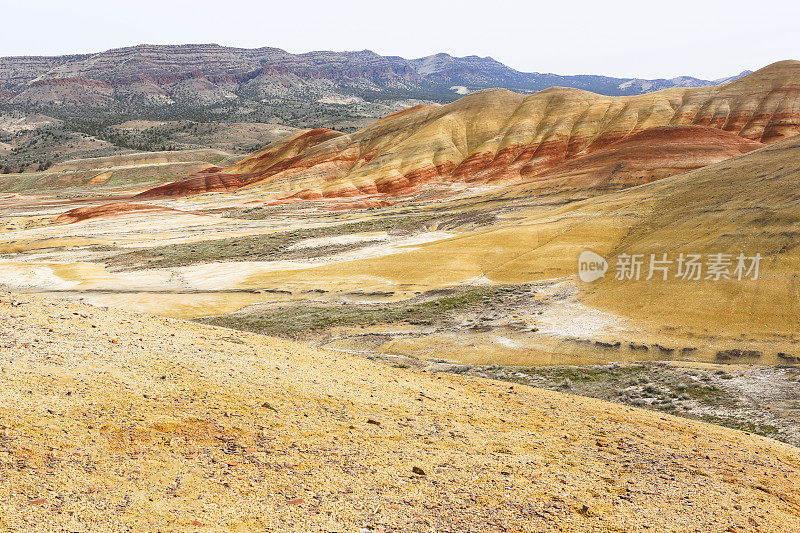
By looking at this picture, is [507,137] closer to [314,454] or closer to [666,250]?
[666,250]

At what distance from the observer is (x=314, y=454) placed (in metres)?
8.84

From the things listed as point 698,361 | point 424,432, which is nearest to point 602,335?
point 698,361

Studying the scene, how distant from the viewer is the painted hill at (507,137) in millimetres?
80562

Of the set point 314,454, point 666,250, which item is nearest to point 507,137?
point 666,250

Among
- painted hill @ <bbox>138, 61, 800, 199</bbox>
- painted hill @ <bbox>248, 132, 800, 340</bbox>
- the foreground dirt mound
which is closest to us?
the foreground dirt mound

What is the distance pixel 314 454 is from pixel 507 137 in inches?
3719

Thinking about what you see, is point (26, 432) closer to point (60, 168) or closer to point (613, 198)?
point (613, 198)

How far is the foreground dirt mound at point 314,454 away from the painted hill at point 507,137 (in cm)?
5901

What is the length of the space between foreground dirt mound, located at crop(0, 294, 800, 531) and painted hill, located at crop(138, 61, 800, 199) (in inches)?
2323

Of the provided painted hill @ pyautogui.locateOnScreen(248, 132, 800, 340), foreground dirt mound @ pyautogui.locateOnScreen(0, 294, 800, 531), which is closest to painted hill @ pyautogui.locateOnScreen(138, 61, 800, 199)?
painted hill @ pyautogui.locateOnScreen(248, 132, 800, 340)

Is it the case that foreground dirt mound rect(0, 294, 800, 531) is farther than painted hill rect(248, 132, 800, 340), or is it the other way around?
painted hill rect(248, 132, 800, 340)

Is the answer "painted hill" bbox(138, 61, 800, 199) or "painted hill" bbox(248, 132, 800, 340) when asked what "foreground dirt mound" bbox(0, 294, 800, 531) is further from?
"painted hill" bbox(138, 61, 800, 199)

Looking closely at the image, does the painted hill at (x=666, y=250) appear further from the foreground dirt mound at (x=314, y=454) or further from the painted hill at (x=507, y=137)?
the painted hill at (x=507, y=137)

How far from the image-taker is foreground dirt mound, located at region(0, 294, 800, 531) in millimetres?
7078
